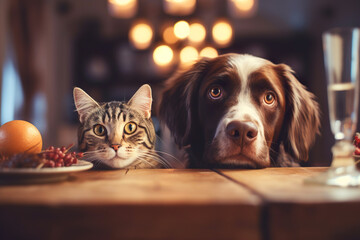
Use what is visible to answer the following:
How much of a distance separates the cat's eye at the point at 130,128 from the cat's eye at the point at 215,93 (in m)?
0.32

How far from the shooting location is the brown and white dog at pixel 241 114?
1.10m

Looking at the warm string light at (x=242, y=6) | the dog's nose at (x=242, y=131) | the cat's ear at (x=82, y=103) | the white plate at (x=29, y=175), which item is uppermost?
the warm string light at (x=242, y=6)

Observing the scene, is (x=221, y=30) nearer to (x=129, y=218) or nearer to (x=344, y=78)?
(x=344, y=78)

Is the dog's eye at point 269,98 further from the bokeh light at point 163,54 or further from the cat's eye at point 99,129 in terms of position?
the bokeh light at point 163,54

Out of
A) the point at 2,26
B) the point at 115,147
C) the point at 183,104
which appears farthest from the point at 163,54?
the point at 115,147

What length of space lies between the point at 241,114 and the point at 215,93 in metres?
0.16

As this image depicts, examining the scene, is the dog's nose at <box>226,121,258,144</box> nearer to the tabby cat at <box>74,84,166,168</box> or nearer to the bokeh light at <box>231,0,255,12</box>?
the tabby cat at <box>74,84,166,168</box>

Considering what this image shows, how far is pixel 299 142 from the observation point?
1267 millimetres

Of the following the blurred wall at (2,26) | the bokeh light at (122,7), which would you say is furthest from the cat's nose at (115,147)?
the blurred wall at (2,26)

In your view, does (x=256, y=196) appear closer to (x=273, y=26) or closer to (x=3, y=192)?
(x=3, y=192)

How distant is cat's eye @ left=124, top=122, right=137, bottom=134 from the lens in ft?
3.55

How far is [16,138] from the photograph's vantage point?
94 cm

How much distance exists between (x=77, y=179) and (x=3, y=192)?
21cm

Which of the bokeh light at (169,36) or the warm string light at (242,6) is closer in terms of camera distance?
the warm string light at (242,6)
